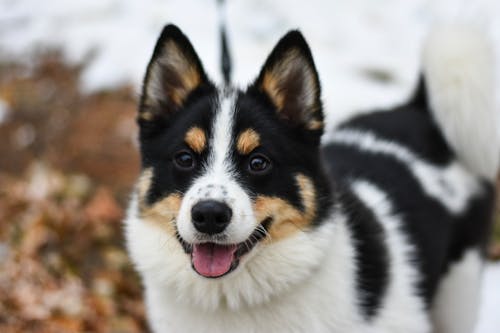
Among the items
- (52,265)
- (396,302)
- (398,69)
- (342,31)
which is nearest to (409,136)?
(396,302)

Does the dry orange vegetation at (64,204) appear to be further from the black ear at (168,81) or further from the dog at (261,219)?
the black ear at (168,81)

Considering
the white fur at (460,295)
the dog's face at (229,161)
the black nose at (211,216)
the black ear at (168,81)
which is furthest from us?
the white fur at (460,295)

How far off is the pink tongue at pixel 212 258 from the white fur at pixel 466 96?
69.7 inches

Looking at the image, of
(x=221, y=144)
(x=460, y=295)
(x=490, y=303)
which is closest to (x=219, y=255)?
(x=221, y=144)

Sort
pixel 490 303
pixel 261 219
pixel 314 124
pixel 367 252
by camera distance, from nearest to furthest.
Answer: pixel 261 219 → pixel 314 124 → pixel 367 252 → pixel 490 303

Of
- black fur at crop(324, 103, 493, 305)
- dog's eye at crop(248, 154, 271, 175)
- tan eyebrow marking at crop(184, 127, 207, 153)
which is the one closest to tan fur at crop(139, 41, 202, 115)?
tan eyebrow marking at crop(184, 127, 207, 153)

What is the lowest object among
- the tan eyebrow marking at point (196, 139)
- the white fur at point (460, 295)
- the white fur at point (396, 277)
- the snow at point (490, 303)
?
the snow at point (490, 303)

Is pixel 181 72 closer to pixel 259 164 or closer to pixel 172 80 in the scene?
pixel 172 80

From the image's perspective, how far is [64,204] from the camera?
5.24 meters

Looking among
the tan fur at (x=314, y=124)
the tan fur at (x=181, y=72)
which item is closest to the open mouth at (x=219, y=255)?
the tan fur at (x=314, y=124)

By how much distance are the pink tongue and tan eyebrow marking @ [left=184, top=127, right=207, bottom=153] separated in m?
0.42

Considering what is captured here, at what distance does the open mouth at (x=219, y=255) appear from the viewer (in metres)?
2.62

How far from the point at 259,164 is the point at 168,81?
646mm

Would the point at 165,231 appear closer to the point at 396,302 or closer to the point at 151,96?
the point at 151,96
